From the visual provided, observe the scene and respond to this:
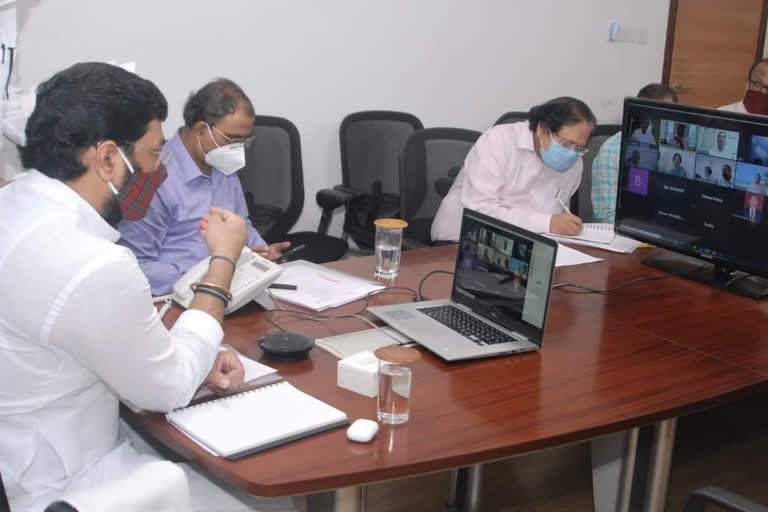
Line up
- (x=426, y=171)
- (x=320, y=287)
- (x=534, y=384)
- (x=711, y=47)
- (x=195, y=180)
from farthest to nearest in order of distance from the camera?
(x=711, y=47) < (x=426, y=171) < (x=195, y=180) < (x=320, y=287) < (x=534, y=384)

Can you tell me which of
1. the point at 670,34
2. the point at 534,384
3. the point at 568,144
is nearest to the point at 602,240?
the point at 568,144

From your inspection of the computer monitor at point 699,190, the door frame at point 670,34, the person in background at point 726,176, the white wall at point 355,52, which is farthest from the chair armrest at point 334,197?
the door frame at point 670,34

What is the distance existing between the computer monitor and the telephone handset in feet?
3.98

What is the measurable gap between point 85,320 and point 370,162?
2448 mm

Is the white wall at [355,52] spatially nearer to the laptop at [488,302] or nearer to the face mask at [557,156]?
the face mask at [557,156]

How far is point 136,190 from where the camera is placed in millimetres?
Answer: 1486

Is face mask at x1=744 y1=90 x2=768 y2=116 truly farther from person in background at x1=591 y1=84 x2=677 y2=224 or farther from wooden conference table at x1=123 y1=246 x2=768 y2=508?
wooden conference table at x1=123 y1=246 x2=768 y2=508

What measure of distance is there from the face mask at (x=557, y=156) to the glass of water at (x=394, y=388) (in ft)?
5.03

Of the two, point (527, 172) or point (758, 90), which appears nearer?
point (527, 172)

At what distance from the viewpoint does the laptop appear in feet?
5.54

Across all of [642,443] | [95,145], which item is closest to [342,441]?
[95,145]

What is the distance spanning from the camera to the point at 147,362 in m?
1.29

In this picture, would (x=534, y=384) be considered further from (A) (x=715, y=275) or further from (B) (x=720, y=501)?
(A) (x=715, y=275)

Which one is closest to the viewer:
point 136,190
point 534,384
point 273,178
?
point 136,190
